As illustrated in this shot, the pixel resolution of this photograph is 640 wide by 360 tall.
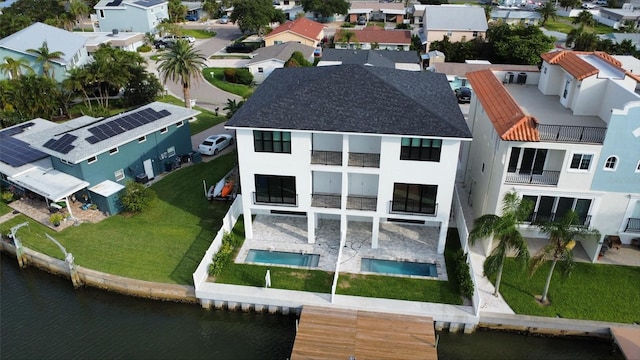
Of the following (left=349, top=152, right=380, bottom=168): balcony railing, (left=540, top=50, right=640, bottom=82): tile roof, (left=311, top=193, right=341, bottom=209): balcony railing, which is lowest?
(left=311, top=193, right=341, bottom=209): balcony railing

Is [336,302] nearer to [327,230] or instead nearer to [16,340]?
[327,230]

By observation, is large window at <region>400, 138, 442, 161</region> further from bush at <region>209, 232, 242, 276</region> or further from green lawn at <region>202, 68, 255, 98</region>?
green lawn at <region>202, 68, 255, 98</region>

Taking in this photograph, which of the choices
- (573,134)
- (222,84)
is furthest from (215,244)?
(222,84)

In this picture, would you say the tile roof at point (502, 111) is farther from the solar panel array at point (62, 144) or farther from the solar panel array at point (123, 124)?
the solar panel array at point (62, 144)

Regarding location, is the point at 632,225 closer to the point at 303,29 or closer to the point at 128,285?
the point at 128,285

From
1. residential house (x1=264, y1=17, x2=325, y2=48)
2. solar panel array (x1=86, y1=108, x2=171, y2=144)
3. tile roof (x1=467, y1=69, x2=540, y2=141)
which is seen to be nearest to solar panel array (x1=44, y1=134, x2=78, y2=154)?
solar panel array (x1=86, y1=108, x2=171, y2=144)

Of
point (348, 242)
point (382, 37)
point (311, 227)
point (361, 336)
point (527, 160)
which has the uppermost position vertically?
point (527, 160)
